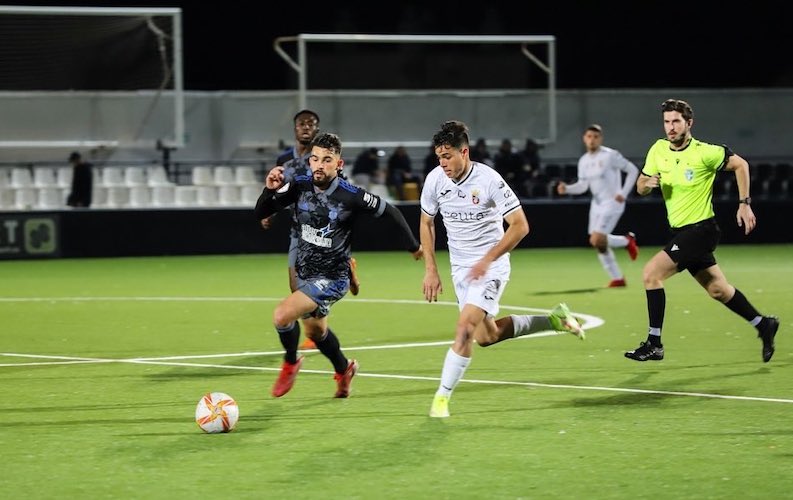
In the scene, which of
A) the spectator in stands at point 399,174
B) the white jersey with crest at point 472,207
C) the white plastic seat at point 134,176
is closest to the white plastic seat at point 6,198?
the white plastic seat at point 134,176

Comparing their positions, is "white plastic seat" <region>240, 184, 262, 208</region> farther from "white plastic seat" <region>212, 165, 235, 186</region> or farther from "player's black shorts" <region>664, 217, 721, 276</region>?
"player's black shorts" <region>664, 217, 721, 276</region>

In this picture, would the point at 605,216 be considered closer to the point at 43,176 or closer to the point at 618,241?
the point at 618,241

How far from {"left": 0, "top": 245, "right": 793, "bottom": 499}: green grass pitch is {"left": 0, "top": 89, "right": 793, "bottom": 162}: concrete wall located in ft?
36.7

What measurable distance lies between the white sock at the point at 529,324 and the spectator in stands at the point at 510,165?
617 inches

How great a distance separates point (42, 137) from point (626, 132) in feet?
45.2

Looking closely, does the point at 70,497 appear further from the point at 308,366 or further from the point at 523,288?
the point at 523,288

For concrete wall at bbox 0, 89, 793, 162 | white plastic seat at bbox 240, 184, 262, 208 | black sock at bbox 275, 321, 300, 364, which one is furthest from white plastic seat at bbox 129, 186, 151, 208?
black sock at bbox 275, 321, 300, 364

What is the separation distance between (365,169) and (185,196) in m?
3.62

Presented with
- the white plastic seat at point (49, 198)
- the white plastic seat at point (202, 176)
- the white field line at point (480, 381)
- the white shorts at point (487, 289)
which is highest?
the white plastic seat at point (202, 176)

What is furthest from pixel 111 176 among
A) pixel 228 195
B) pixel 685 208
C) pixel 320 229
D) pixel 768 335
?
pixel 320 229

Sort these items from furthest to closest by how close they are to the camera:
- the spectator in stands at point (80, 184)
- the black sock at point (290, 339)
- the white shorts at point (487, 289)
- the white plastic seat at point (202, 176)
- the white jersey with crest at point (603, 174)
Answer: the white plastic seat at point (202, 176), the spectator in stands at point (80, 184), the white jersey with crest at point (603, 174), the black sock at point (290, 339), the white shorts at point (487, 289)

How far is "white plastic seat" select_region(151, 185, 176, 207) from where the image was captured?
25.7m

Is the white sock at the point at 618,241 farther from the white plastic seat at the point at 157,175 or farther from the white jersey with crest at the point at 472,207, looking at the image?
the white plastic seat at the point at 157,175

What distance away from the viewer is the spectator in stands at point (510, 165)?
25609 millimetres
